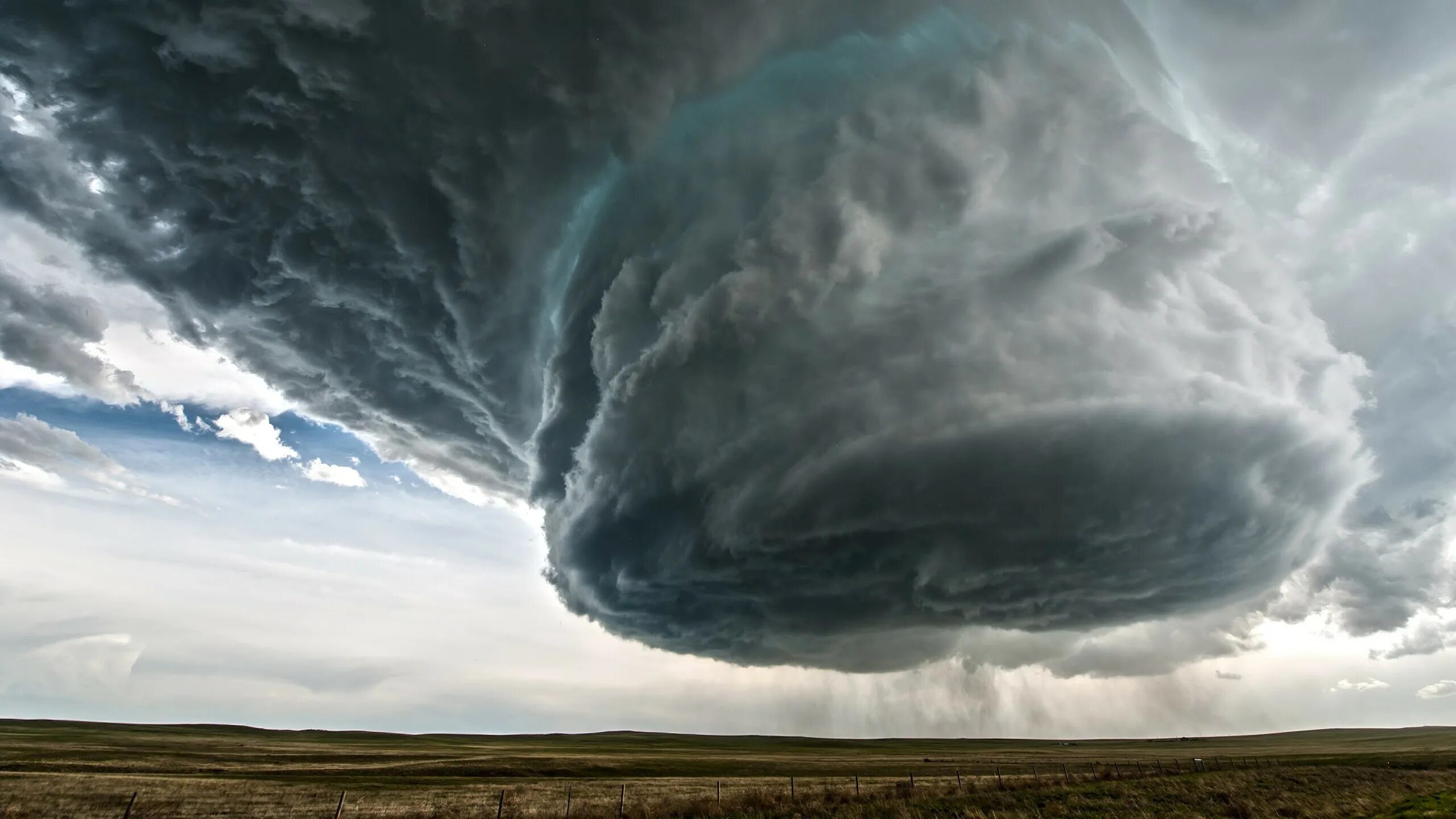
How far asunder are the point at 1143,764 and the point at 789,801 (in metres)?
56.4

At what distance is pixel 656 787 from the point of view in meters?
60.6

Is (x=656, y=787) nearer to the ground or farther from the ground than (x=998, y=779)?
nearer to the ground

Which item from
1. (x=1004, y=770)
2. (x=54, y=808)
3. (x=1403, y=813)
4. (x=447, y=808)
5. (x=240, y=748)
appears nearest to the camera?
(x=1403, y=813)

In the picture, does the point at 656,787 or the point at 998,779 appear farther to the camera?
the point at 998,779

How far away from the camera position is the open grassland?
4303 centimetres

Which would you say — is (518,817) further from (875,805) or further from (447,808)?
(875,805)

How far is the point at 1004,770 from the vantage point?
81.8m

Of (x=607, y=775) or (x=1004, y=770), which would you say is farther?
(x=1004, y=770)

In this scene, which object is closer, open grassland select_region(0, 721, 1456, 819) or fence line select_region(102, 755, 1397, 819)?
open grassland select_region(0, 721, 1456, 819)

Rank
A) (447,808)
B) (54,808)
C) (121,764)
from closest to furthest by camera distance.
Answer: (54,808) → (447,808) → (121,764)

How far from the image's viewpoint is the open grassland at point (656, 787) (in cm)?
4303

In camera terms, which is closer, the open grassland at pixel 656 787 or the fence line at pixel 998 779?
the open grassland at pixel 656 787

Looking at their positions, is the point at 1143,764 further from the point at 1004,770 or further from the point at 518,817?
the point at 518,817

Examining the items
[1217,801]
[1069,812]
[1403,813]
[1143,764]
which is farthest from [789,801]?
[1143,764]
